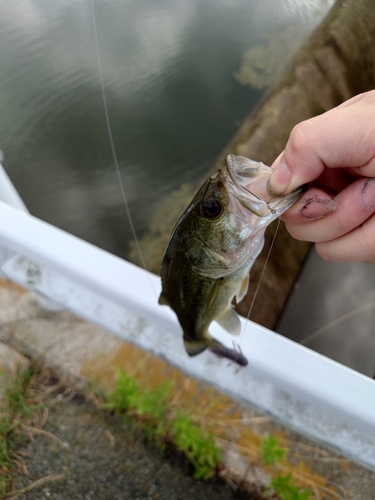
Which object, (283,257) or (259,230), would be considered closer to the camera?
(259,230)

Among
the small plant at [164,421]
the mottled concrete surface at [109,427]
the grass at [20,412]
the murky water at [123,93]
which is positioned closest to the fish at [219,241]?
the small plant at [164,421]

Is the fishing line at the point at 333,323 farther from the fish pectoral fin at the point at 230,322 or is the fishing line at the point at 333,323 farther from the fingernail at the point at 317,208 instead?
the fingernail at the point at 317,208

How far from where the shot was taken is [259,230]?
42.6 inches

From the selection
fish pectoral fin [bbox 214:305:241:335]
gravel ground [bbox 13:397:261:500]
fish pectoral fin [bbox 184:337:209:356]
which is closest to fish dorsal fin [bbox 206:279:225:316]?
fish pectoral fin [bbox 214:305:241:335]

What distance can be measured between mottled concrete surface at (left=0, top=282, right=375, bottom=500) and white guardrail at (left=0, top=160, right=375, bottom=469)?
0.29 m

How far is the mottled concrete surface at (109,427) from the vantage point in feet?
5.79

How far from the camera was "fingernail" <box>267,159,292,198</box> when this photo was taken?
1.01 metres

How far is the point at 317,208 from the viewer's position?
1.09 meters

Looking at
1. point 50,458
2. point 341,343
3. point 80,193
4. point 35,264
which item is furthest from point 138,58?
point 50,458

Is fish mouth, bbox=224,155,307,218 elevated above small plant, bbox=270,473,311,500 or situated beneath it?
elevated above

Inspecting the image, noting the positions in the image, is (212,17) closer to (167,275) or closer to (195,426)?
(167,275)

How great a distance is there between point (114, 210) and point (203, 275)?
2.57 meters

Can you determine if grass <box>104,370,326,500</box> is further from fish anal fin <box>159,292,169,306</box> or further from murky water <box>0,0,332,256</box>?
murky water <box>0,0,332,256</box>

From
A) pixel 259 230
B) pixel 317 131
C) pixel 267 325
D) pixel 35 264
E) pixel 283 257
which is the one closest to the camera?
pixel 317 131
